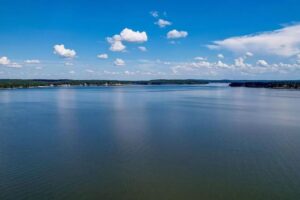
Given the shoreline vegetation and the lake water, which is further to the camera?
the shoreline vegetation

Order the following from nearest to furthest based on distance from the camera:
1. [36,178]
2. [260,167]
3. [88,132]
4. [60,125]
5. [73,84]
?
[36,178] → [260,167] → [88,132] → [60,125] → [73,84]

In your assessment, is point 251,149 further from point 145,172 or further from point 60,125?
point 60,125

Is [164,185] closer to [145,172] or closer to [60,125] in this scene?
[145,172]

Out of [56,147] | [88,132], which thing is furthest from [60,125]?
[56,147]

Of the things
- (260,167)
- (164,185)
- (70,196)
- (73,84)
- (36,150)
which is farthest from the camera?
(73,84)

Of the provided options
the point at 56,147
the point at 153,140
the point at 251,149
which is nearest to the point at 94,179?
the point at 56,147

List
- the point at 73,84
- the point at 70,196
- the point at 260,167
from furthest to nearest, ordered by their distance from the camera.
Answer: the point at 73,84 → the point at 260,167 → the point at 70,196

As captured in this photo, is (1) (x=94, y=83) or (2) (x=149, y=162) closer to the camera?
(2) (x=149, y=162)

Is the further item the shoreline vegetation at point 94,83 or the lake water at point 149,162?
the shoreline vegetation at point 94,83

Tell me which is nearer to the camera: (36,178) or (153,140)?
(36,178)
